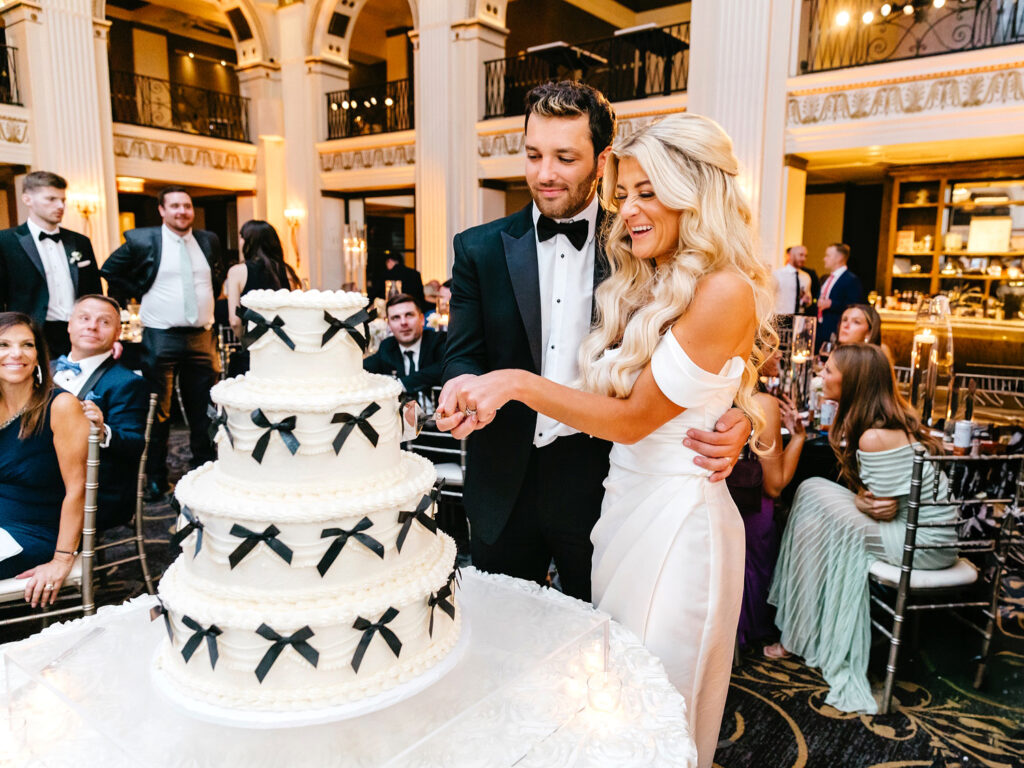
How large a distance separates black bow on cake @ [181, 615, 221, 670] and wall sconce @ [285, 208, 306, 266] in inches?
565

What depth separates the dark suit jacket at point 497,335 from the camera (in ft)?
6.39

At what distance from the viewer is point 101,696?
4.27 feet

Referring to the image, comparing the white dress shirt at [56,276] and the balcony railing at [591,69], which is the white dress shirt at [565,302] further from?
the balcony railing at [591,69]

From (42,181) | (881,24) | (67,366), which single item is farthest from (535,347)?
(881,24)

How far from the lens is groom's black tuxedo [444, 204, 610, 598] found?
195cm

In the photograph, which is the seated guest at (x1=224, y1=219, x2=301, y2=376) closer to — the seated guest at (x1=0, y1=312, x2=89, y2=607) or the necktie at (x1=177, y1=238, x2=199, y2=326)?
the necktie at (x1=177, y1=238, x2=199, y2=326)

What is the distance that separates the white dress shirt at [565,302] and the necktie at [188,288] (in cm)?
384

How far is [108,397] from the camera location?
137 inches

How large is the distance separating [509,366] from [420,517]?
0.72 m

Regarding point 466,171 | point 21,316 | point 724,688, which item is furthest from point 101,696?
point 466,171

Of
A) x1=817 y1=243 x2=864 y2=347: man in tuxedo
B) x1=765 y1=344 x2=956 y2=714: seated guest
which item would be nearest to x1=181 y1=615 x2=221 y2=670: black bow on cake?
x1=765 y1=344 x2=956 y2=714: seated guest

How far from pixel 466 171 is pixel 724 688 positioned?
1131cm

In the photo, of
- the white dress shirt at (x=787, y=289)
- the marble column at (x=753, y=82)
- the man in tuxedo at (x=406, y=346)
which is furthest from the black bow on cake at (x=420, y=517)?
the marble column at (x=753, y=82)

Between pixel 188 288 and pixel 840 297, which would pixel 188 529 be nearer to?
pixel 188 288
